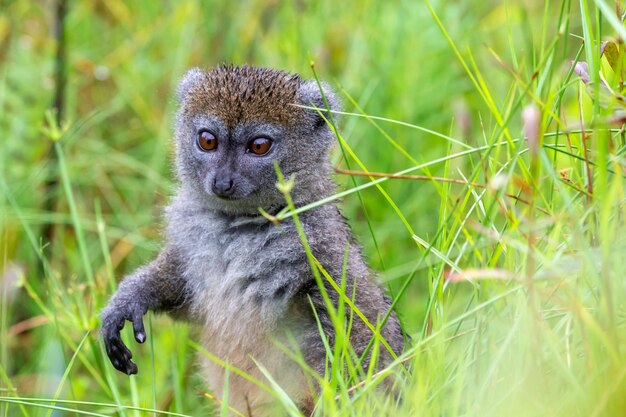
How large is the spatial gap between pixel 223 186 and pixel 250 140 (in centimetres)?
31

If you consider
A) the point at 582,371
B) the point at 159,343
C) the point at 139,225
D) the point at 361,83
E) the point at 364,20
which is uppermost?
the point at 364,20

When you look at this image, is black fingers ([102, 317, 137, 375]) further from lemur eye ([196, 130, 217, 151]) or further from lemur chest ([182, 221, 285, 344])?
lemur eye ([196, 130, 217, 151])

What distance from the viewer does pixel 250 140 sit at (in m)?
4.05

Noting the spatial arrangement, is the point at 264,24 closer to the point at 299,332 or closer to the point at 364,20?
the point at 364,20

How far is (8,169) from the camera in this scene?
6309mm

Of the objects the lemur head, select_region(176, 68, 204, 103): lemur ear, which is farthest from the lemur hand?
select_region(176, 68, 204, 103): lemur ear

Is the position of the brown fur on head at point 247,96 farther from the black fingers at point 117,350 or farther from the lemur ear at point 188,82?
the black fingers at point 117,350

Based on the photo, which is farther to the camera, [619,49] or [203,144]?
[203,144]

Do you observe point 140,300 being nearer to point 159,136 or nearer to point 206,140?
point 206,140

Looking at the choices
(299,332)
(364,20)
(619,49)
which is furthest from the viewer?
(364,20)

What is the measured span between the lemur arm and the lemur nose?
0.55 metres

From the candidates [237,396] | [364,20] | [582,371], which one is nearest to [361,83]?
[364,20]

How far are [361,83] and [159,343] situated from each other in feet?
8.48

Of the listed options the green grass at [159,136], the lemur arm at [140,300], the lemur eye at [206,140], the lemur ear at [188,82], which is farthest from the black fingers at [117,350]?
the lemur ear at [188,82]
